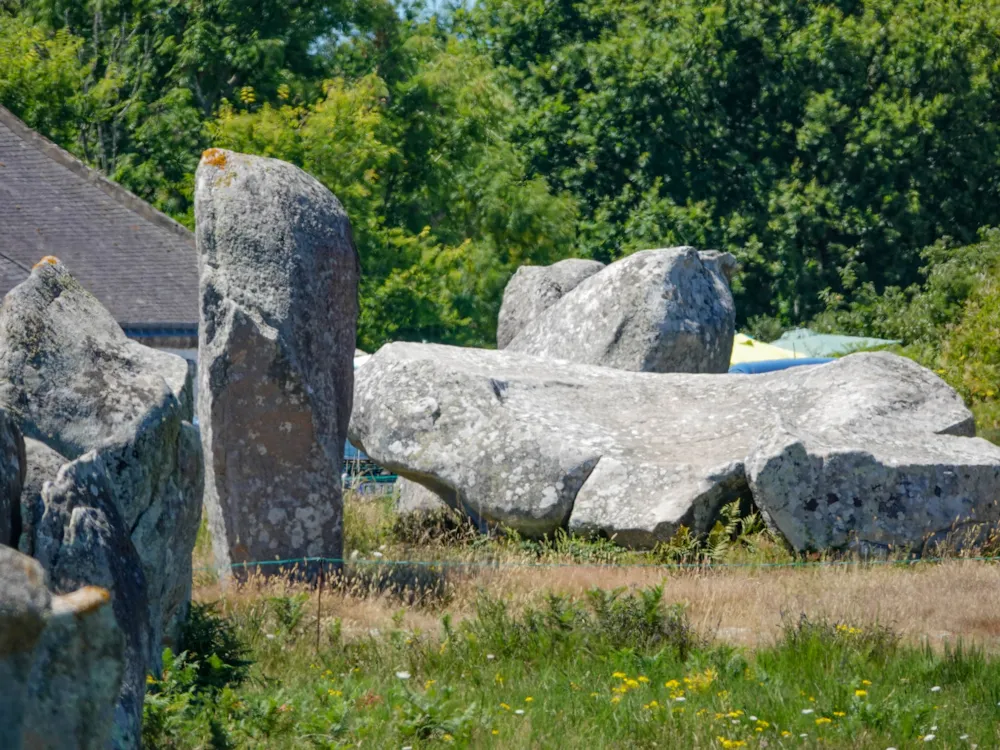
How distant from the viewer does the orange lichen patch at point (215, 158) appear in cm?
1037

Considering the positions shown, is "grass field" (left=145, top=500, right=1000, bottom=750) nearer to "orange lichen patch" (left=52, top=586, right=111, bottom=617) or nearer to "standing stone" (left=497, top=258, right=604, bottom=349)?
"orange lichen patch" (left=52, top=586, right=111, bottom=617)

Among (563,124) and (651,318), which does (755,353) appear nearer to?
(563,124)

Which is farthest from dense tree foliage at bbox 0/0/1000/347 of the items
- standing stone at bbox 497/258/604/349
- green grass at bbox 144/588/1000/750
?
green grass at bbox 144/588/1000/750

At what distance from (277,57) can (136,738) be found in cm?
2837

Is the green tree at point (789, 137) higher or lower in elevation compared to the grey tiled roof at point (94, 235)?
higher

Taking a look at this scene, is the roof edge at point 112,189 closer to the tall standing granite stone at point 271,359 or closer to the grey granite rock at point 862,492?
the tall standing granite stone at point 271,359

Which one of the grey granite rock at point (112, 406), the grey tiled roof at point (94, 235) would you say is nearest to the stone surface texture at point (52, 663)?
the grey granite rock at point (112, 406)

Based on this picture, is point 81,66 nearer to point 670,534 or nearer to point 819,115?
point 819,115

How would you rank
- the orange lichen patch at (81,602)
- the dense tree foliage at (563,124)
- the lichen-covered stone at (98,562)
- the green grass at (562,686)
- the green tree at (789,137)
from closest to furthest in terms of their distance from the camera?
the orange lichen patch at (81,602)
the lichen-covered stone at (98,562)
the green grass at (562,686)
the dense tree foliage at (563,124)
the green tree at (789,137)

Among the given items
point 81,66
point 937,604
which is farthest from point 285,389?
point 81,66

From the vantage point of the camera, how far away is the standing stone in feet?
61.3

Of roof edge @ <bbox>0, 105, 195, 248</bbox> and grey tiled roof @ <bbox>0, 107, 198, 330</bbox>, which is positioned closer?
grey tiled roof @ <bbox>0, 107, 198, 330</bbox>

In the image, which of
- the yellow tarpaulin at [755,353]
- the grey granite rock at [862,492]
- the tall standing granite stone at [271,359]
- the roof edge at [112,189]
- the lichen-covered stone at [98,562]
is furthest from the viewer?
the yellow tarpaulin at [755,353]

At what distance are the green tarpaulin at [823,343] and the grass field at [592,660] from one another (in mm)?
19194
